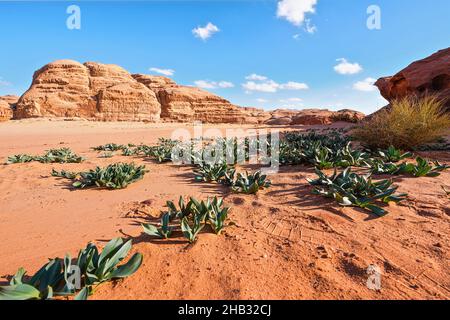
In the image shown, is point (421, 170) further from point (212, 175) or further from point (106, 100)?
point (106, 100)

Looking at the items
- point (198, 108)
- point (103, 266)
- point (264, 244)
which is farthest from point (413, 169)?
point (198, 108)

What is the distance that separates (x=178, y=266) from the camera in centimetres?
181

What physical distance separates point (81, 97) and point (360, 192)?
4885cm

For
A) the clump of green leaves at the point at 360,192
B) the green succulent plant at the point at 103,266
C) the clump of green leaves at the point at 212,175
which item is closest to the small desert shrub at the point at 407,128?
the clump of green leaves at the point at 360,192

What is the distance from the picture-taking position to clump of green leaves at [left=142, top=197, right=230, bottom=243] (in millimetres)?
2158

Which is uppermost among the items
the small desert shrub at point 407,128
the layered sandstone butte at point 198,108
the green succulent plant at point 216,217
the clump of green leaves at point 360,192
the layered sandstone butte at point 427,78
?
the layered sandstone butte at point 198,108

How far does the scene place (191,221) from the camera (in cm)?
253

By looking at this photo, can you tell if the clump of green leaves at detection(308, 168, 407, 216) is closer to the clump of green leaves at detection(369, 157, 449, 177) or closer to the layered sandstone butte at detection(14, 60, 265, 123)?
the clump of green leaves at detection(369, 157, 449, 177)

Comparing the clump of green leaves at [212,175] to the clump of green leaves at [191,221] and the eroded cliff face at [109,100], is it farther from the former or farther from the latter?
the eroded cliff face at [109,100]

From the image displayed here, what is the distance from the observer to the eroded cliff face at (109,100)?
133 ft

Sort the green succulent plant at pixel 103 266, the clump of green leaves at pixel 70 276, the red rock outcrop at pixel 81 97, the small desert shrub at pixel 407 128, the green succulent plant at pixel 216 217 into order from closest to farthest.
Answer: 1. the clump of green leaves at pixel 70 276
2. the green succulent plant at pixel 103 266
3. the green succulent plant at pixel 216 217
4. the small desert shrub at pixel 407 128
5. the red rock outcrop at pixel 81 97

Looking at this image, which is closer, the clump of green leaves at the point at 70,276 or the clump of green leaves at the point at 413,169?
the clump of green leaves at the point at 70,276

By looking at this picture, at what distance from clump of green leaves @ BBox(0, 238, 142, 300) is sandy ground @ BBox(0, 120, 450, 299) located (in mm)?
90

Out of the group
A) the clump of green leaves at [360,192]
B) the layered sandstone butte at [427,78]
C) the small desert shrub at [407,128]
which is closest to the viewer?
the clump of green leaves at [360,192]
